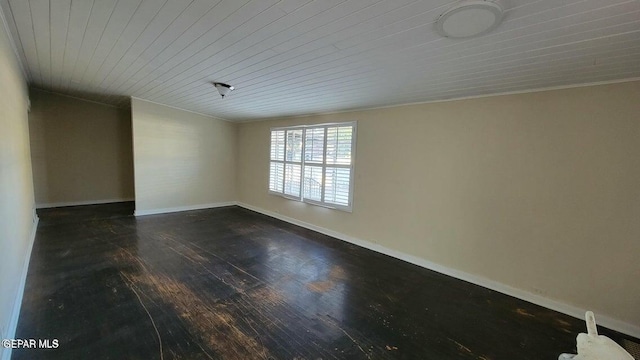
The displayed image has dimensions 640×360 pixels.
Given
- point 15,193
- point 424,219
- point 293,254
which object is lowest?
point 293,254

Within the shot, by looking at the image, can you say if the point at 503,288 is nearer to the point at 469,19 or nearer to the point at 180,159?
the point at 469,19

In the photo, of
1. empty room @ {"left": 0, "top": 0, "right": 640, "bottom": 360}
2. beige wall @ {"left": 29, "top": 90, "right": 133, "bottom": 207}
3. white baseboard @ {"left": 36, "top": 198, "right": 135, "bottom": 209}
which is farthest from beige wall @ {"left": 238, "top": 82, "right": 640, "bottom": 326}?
white baseboard @ {"left": 36, "top": 198, "right": 135, "bottom": 209}

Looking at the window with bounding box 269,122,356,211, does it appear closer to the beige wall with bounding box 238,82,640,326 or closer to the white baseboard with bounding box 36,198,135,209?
the beige wall with bounding box 238,82,640,326

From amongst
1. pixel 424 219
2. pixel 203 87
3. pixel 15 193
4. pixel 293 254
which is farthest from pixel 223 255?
pixel 424 219

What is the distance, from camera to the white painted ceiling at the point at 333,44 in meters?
1.47

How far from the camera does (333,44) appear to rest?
193cm

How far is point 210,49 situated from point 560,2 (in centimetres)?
242

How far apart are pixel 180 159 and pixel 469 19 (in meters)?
6.01

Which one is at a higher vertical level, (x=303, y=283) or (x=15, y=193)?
(x=15, y=193)

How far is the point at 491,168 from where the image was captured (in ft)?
9.50

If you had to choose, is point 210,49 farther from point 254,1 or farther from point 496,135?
point 496,135

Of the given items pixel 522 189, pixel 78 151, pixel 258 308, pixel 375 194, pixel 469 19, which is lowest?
pixel 258 308

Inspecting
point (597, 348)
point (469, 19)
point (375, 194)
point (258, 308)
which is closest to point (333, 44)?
point (469, 19)

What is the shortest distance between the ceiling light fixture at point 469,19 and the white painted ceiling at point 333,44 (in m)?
0.05
